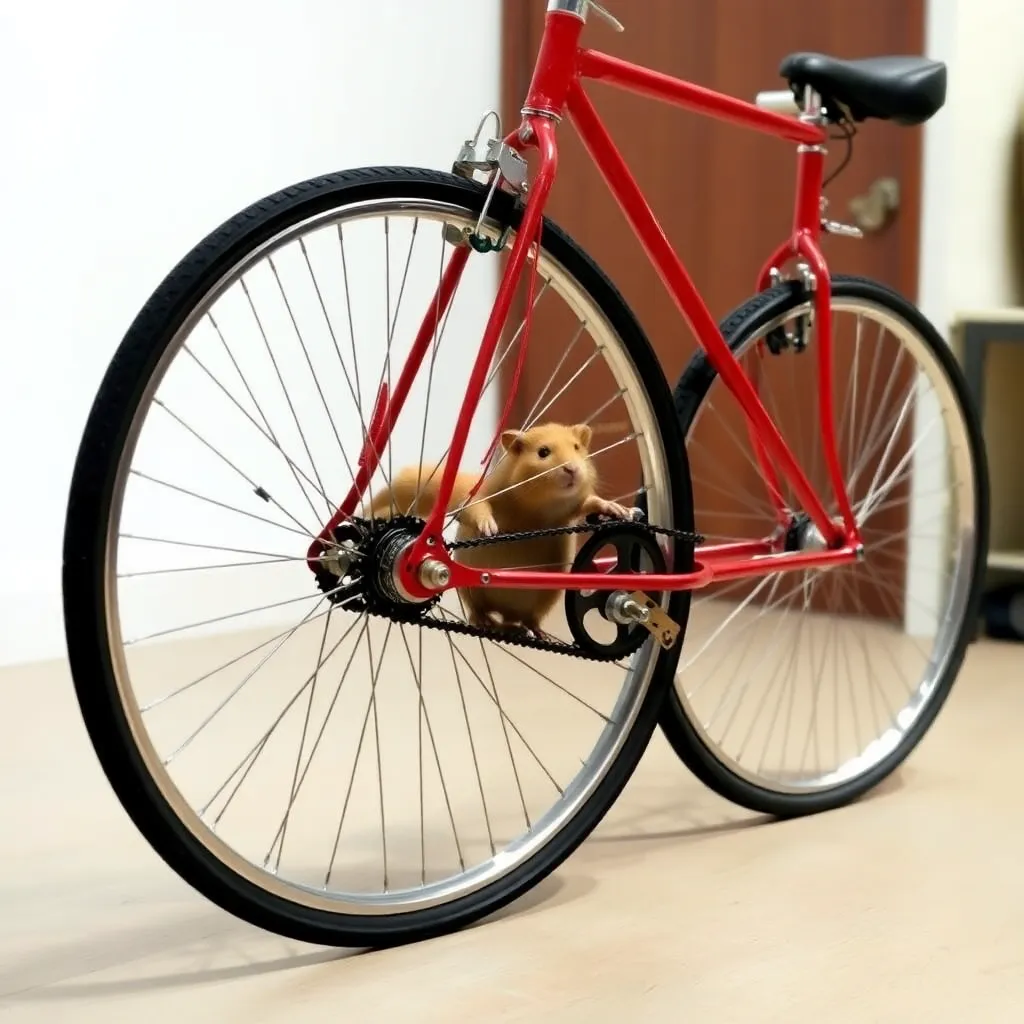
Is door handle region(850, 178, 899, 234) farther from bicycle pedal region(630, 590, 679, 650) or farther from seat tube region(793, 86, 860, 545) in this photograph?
bicycle pedal region(630, 590, 679, 650)

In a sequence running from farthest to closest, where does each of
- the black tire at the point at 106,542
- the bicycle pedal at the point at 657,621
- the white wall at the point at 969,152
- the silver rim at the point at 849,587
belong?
the white wall at the point at 969,152 → the silver rim at the point at 849,587 → the bicycle pedal at the point at 657,621 → the black tire at the point at 106,542

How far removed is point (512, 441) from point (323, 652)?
1.21 m

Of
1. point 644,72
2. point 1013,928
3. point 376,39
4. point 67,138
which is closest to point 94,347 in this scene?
point 67,138

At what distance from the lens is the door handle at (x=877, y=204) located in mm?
2861

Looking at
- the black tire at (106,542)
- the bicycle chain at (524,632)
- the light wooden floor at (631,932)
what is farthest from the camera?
the bicycle chain at (524,632)

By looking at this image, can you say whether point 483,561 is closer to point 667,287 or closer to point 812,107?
point 667,287

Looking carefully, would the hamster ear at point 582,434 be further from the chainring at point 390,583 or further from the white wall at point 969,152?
the white wall at point 969,152

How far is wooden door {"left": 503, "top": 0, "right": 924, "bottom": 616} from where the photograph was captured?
2.88m

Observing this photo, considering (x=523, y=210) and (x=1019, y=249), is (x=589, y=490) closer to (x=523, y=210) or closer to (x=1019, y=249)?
(x=523, y=210)

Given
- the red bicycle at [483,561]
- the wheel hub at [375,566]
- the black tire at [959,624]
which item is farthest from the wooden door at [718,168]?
the wheel hub at [375,566]

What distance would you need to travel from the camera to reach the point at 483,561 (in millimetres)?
1380

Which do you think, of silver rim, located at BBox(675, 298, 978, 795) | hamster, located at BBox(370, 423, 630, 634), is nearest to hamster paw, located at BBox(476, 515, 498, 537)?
hamster, located at BBox(370, 423, 630, 634)

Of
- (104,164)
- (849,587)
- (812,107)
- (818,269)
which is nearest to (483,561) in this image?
(818,269)

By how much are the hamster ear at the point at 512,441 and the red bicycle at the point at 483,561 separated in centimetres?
3
